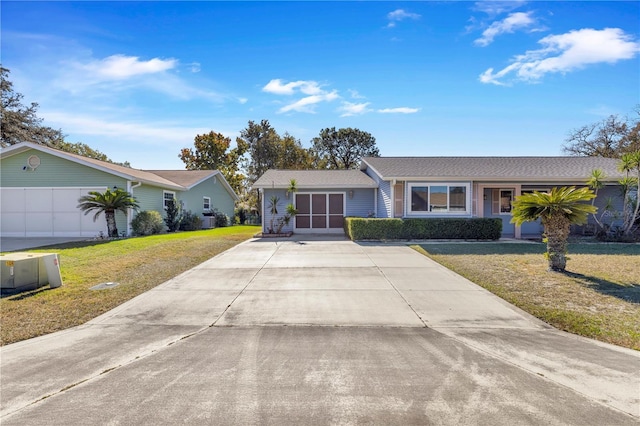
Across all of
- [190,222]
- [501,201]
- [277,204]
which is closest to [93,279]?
[277,204]

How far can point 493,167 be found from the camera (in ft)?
58.0

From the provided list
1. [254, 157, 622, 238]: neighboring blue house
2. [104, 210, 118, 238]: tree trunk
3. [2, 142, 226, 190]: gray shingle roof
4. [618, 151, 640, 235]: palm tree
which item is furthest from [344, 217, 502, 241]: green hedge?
[2, 142, 226, 190]: gray shingle roof

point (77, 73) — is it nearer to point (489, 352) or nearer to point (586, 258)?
point (489, 352)

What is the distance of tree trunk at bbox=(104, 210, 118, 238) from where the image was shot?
1558cm

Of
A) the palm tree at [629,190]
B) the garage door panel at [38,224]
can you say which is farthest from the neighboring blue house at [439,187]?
the garage door panel at [38,224]

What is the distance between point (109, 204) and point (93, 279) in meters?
8.79

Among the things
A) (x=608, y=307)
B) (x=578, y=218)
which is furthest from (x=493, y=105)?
(x=608, y=307)

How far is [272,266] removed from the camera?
952cm

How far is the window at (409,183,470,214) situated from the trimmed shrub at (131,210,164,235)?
524 inches

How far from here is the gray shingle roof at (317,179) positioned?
17.9 meters

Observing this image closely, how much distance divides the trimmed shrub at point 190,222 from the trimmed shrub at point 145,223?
3500mm

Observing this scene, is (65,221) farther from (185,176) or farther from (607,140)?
(607,140)

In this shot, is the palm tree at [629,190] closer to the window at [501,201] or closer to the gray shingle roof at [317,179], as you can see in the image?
the window at [501,201]

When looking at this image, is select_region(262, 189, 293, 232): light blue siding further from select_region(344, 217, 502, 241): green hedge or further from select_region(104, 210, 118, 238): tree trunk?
select_region(104, 210, 118, 238): tree trunk
